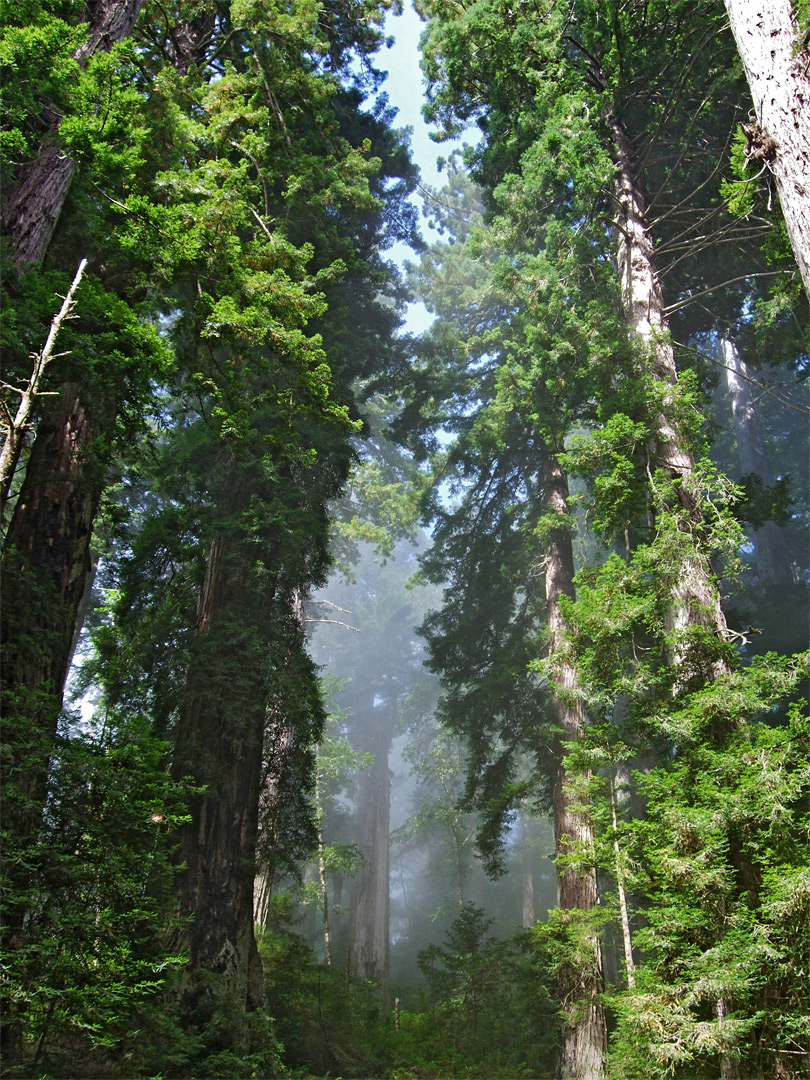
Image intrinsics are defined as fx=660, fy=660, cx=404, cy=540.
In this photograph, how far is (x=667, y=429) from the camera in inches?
287

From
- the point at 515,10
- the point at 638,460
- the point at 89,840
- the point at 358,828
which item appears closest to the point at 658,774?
the point at 638,460

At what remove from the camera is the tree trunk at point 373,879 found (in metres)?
21.9

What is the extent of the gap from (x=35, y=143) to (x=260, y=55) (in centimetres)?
356

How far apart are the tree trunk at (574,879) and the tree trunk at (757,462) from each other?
30.6ft

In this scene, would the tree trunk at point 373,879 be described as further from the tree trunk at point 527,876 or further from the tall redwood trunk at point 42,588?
the tall redwood trunk at point 42,588

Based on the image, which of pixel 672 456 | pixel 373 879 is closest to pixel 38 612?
pixel 672 456

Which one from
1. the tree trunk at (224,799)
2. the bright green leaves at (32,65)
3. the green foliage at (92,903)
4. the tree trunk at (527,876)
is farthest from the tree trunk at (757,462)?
the green foliage at (92,903)

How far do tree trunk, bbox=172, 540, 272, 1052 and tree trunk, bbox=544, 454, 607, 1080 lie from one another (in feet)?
10.7

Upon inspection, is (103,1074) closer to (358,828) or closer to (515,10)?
(515,10)

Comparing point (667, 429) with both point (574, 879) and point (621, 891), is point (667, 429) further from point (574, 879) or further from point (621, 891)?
point (574, 879)

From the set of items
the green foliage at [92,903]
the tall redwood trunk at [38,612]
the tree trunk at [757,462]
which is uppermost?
the tree trunk at [757,462]

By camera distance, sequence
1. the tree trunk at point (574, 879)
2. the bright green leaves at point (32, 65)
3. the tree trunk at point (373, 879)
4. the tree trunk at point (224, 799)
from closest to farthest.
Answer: the bright green leaves at point (32, 65), the tree trunk at point (224, 799), the tree trunk at point (574, 879), the tree trunk at point (373, 879)

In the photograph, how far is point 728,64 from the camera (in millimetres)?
8859

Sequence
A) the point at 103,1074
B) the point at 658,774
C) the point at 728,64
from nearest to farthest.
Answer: the point at 103,1074 < the point at 658,774 < the point at 728,64
